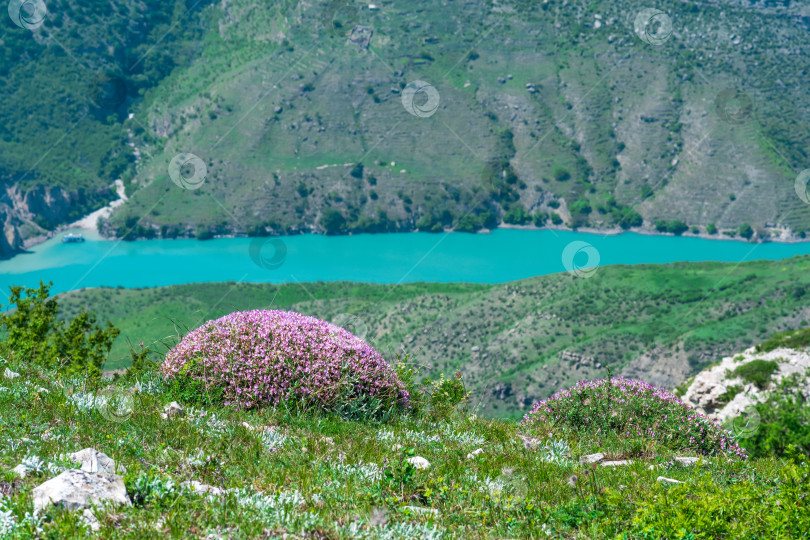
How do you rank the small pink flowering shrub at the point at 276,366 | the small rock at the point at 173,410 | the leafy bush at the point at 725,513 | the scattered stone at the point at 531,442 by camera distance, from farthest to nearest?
the small pink flowering shrub at the point at 276,366, the scattered stone at the point at 531,442, the small rock at the point at 173,410, the leafy bush at the point at 725,513

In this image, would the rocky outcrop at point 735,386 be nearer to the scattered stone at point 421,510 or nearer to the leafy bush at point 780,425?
the leafy bush at point 780,425

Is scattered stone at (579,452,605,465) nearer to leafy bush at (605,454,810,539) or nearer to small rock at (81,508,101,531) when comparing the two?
leafy bush at (605,454,810,539)

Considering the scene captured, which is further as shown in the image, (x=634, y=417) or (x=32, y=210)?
(x=32, y=210)

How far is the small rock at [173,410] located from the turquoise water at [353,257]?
150923 millimetres

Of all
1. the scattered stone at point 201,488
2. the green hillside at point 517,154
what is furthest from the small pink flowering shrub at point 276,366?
the green hillside at point 517,154

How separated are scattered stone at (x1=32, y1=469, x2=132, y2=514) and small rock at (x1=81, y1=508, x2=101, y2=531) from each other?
1.8 inches

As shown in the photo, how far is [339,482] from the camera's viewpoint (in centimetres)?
546

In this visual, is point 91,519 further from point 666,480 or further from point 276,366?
point 666,480

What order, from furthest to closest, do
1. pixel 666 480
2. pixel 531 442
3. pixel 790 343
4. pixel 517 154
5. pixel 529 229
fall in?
1. pixel 517 154
2. pixel 529 229
3. pixel 790 343
4. pixel 531 442
5. pixel 666 480

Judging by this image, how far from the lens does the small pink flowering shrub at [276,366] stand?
7953 mm

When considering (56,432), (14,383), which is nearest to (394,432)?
(56,432)

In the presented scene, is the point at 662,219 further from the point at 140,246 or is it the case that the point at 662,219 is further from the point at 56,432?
the point at 56,432

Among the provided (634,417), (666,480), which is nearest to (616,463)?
(666,480)

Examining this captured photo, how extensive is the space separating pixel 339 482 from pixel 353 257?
171 m
